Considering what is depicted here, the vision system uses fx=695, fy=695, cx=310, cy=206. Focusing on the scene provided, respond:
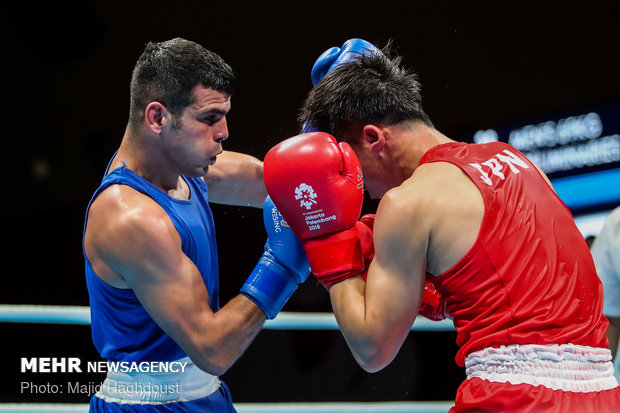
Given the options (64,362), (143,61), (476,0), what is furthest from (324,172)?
(476,0)

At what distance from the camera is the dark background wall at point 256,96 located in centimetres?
400

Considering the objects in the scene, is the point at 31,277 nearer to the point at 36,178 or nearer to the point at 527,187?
the point at 36,178

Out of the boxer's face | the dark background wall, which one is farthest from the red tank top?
the dark background wall

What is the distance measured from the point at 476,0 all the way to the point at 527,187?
336 cm

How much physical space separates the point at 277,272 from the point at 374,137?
506 mm

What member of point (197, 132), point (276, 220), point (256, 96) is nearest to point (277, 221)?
point (276, 220)

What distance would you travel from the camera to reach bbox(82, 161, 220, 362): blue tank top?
212cm

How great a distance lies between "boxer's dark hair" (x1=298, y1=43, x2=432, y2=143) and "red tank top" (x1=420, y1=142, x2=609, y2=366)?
295 mm

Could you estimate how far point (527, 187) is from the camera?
71.8 inches

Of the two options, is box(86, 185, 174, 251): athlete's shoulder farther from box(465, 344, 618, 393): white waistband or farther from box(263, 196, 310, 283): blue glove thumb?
box(465, 344, 618, 393): white waistband

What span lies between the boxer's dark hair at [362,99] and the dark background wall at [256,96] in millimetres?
1839

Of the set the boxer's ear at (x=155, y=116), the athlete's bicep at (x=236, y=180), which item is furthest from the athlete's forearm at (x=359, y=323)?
the athlete's bicep at (x=236, y=180)

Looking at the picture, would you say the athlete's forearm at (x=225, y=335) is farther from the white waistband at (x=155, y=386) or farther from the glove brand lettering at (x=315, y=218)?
the glove brand lettering at (x=315, y=218)

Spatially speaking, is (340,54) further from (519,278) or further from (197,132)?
(519,278)
